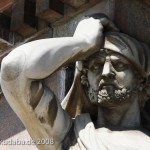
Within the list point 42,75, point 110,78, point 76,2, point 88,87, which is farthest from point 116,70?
point 76,2

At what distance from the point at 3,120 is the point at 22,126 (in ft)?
0.80

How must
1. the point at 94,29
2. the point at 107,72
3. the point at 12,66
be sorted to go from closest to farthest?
the point at 12,66 → the point at 107,72 → the point at 94,29

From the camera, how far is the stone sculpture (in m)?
10.9

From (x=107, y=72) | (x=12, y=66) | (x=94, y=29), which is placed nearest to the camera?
(x=12, y=66)

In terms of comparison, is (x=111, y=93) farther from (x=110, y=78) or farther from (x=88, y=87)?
(x=88, y=87)

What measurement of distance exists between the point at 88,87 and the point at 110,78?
0.24 metres

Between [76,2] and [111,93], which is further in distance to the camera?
[76,2]

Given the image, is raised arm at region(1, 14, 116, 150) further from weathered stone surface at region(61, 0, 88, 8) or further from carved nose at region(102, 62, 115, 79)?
weathered stone surface at region(61, 0, 88, 8)

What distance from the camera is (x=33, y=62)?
10.9 m

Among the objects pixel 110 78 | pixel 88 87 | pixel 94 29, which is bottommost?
pixel 88 87

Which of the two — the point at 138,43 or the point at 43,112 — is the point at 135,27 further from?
the point at 43,112

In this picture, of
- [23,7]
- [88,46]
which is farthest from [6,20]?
[88,46]

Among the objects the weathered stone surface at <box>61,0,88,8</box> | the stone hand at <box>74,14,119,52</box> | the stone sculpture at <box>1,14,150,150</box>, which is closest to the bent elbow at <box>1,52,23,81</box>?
the stone sculpture at <box>1,14,150,150</box>

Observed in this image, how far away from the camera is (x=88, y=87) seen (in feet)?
36.9
